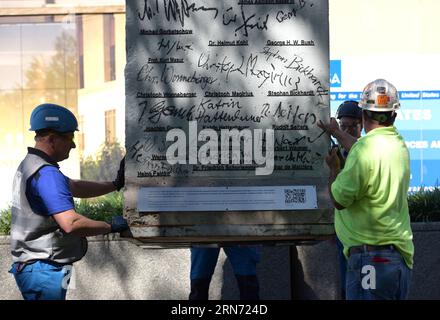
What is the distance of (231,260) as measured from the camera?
23.5ft

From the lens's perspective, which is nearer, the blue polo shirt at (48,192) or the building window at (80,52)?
the blue polo shirt at (48,192)

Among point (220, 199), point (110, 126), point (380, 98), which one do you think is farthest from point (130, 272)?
point (110, 126)

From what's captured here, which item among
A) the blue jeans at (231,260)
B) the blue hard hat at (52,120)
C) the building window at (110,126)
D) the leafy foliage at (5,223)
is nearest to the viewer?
the blue hard hat at (52,120)

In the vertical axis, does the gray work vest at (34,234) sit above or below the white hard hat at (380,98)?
below

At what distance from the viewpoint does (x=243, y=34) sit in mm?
5766

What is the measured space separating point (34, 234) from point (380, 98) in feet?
7.09

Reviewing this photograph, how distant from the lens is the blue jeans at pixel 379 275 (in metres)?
5.34

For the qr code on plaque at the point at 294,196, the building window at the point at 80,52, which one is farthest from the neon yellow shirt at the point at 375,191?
the building window at the point at 80,52

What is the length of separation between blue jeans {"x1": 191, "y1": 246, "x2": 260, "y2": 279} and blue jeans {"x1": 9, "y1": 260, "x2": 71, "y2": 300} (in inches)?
68.8

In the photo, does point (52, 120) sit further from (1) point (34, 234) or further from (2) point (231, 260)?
(2) point (231, 260)

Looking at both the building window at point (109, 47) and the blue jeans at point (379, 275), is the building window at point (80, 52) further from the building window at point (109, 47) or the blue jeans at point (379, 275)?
the blue jeans at point (379, 275)

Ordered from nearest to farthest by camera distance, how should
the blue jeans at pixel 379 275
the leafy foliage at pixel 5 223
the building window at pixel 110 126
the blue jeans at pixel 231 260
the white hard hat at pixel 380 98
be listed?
the blue jeans at pixel 379 275 < the white hard hat at pixel 380 98 < the blue jeans at pixel 231 260 < the leafy foliage at pixel 5 223 < the building window at pixel 110 126

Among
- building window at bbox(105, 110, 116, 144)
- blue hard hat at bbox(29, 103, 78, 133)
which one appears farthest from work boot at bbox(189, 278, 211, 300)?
building window at bbox(105, 110, 116, 144)

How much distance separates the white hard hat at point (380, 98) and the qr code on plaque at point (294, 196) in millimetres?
652
